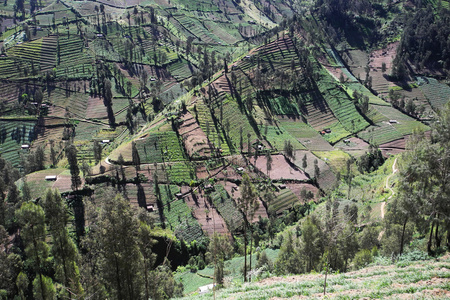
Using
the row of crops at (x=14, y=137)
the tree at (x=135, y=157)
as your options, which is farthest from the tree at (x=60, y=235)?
the row of crops at (x=14, y=137)

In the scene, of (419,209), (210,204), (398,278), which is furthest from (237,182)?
(398,278)

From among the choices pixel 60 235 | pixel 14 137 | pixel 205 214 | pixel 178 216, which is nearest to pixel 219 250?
pixel 60 235

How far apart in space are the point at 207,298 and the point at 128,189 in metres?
99.1

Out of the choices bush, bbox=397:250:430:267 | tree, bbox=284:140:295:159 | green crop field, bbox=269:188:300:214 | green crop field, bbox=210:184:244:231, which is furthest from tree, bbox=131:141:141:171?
bush, bbox=397:250:430:267

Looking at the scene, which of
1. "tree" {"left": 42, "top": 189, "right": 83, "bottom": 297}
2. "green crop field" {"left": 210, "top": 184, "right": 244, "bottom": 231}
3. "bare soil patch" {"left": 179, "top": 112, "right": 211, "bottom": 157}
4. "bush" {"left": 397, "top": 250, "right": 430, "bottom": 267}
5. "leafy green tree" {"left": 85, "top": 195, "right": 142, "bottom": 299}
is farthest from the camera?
"bare soil patch" {"left": 179, "top": 112, "right": 211, "bottom": 157}

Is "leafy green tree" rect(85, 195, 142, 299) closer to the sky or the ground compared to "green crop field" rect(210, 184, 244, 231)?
closer to the sky

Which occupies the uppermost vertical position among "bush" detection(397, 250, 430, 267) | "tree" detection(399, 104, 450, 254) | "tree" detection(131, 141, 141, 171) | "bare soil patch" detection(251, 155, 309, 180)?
"tree" detection(399, 104, 450, 254)

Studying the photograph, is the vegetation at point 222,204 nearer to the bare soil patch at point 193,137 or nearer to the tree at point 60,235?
the tree at point 60,235

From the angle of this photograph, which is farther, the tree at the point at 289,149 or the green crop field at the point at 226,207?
the tree at the point at 289,149

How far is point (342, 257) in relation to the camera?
60.5 meters

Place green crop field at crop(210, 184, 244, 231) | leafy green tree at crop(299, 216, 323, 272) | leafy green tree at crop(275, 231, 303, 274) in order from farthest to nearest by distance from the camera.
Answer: green crop field at crop(210, 184, 244, 231) < leafy green tree at crop(275, 231, 303, 274) < leafy green tree at crop(299, 216, 323, 272)

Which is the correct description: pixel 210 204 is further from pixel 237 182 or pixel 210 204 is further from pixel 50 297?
pixel 50 297

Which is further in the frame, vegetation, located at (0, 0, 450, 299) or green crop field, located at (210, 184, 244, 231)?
green crop field, located at (210, 184, 244, 231)

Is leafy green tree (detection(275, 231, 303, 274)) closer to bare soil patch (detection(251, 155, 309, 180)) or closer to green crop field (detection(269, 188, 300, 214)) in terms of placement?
green crop field (detection(269, 188, 300, 214))
